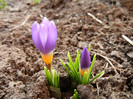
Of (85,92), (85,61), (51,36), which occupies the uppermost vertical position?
(51,36)

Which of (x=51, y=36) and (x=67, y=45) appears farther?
(x=67, y=45)

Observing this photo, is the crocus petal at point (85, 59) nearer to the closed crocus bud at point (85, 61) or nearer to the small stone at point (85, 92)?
the closed crocus bud at point (85, 61)

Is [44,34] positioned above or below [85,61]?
above

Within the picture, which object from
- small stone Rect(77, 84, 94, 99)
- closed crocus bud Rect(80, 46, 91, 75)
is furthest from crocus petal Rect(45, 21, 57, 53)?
small stone Rect(77, 84, 94, 99)

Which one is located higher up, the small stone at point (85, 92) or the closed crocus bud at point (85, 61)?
the closed crocus bud at point (85, 61)

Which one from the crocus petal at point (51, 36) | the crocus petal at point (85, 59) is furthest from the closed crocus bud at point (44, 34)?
the crocus petal at point (85, 59)

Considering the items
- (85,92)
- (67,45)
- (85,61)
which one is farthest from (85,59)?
(67,45)

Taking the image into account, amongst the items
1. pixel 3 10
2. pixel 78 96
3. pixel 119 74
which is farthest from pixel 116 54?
pixel 3 10

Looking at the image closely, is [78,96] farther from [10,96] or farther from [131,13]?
[131,13]

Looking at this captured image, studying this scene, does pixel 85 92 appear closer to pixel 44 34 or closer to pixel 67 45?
pixel 44 34
